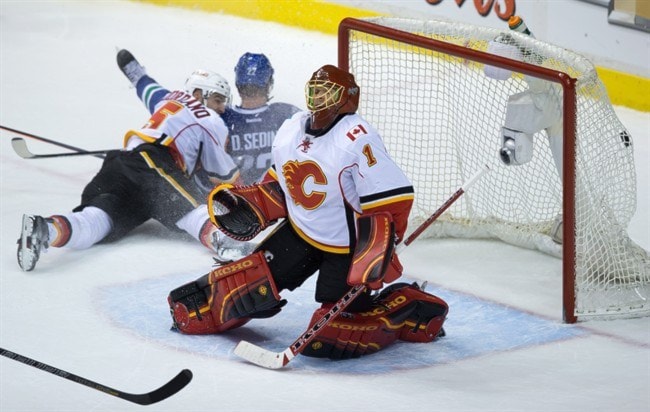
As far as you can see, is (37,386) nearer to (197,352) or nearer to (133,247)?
(197,352)

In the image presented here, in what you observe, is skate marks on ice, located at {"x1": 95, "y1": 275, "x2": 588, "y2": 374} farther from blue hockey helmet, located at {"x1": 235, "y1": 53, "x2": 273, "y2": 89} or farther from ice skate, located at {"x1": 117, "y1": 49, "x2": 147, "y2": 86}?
ice skate, located at {"x1": 117, "y1": 49, "x2": 147, "y2": 86}

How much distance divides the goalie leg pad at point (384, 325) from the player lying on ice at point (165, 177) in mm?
1012

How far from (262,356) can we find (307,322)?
0.42 m

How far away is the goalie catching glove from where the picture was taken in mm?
3814

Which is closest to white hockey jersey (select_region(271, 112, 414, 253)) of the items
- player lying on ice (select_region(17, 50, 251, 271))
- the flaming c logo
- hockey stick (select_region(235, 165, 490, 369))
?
the flaming c logo

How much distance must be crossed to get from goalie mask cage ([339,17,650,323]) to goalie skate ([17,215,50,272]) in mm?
1217

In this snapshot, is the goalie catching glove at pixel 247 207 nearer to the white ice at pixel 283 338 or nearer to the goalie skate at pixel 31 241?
the white ice at pixel 283 338

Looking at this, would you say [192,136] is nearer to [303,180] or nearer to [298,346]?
[303,180]

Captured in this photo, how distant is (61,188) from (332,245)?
6.75ft

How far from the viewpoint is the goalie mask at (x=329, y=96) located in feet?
11.8

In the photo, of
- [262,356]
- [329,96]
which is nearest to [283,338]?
[262,356]

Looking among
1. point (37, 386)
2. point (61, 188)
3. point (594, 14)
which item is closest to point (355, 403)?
point (37, 386)

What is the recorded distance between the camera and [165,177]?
4777mm

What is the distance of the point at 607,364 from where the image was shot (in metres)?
3.71
